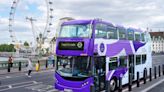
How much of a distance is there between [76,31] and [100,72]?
90.0 inches

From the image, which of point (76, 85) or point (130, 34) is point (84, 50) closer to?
point (76, 85)

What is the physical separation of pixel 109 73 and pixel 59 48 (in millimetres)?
2954

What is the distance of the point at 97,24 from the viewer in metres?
14.8

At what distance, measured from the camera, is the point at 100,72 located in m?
14.9

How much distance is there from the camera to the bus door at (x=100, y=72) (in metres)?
14.5

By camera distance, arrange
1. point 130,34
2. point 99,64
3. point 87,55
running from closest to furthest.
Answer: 1. point 87,55
2. point 99,64
3. point 130,34

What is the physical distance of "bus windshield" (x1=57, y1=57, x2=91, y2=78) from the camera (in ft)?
46.2

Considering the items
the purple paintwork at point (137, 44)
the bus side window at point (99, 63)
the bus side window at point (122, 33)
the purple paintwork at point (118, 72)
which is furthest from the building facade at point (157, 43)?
the bus side window at point (99, 63)

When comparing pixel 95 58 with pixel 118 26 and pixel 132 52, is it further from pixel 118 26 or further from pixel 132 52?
pixel 132 52

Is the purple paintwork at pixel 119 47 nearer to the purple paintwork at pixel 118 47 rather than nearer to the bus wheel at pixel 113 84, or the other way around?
the purple paintwork at pixel 118 47

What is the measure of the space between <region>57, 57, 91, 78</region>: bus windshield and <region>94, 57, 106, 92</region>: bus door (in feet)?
1.74

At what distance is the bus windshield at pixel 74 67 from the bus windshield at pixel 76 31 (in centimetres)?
116

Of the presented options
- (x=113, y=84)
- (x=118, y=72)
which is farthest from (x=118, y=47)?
(x=113, y=84)

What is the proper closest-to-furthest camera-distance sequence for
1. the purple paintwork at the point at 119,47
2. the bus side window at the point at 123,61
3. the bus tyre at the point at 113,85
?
the purple paintwork at the point at 119,47 < the bus tyre at the point at 113,85 < the bus side window at the point at 123,61
